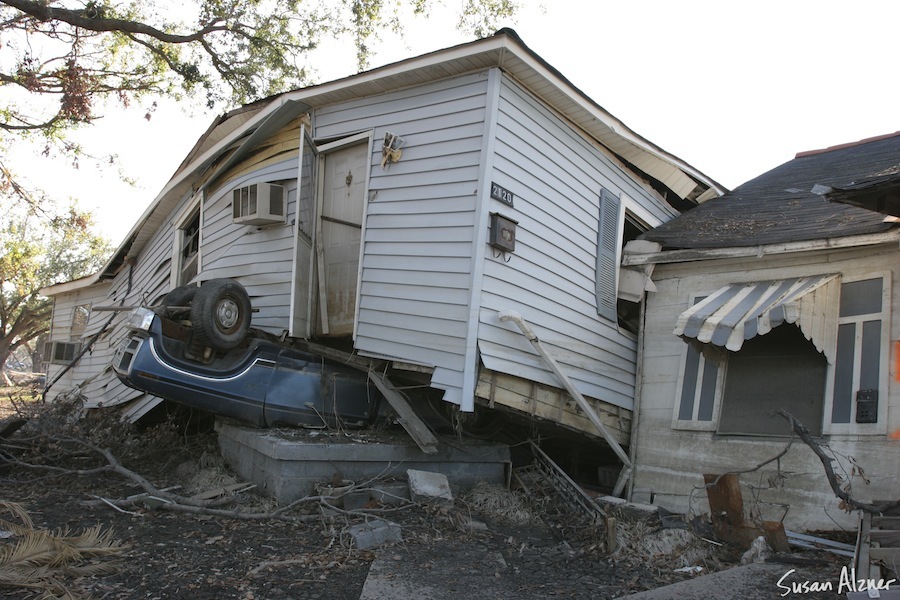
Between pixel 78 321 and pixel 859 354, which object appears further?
pixel 78 321

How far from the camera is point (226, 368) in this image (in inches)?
274

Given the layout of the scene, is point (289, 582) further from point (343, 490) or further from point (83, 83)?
point (83, 83)

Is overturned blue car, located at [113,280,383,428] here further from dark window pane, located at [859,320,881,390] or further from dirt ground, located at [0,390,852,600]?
dark window pane, located at [859,320,881,390]

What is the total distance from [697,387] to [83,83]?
43.8 feet

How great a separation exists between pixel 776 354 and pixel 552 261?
2387mm

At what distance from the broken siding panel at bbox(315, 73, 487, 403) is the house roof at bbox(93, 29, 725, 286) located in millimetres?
203

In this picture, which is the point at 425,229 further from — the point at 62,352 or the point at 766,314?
the point at 62,352

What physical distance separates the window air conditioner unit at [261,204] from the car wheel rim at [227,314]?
169cm

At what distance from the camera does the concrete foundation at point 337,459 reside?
20.0ft

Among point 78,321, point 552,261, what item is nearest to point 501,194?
point 552,261

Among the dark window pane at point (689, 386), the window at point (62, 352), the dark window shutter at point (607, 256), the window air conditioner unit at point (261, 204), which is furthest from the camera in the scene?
the window at point (62, 352)

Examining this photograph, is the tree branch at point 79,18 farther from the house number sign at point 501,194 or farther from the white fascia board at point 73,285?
the house number sign at point 501,194

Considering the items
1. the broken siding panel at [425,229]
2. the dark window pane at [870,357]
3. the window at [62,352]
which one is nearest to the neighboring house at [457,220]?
the broken siding panel at [425,229]

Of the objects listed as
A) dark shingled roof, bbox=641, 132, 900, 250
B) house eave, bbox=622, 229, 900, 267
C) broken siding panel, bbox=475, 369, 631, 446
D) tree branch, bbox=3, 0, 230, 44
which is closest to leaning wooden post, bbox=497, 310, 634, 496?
broken siding panel, bbox=475, 369, 631, 446
